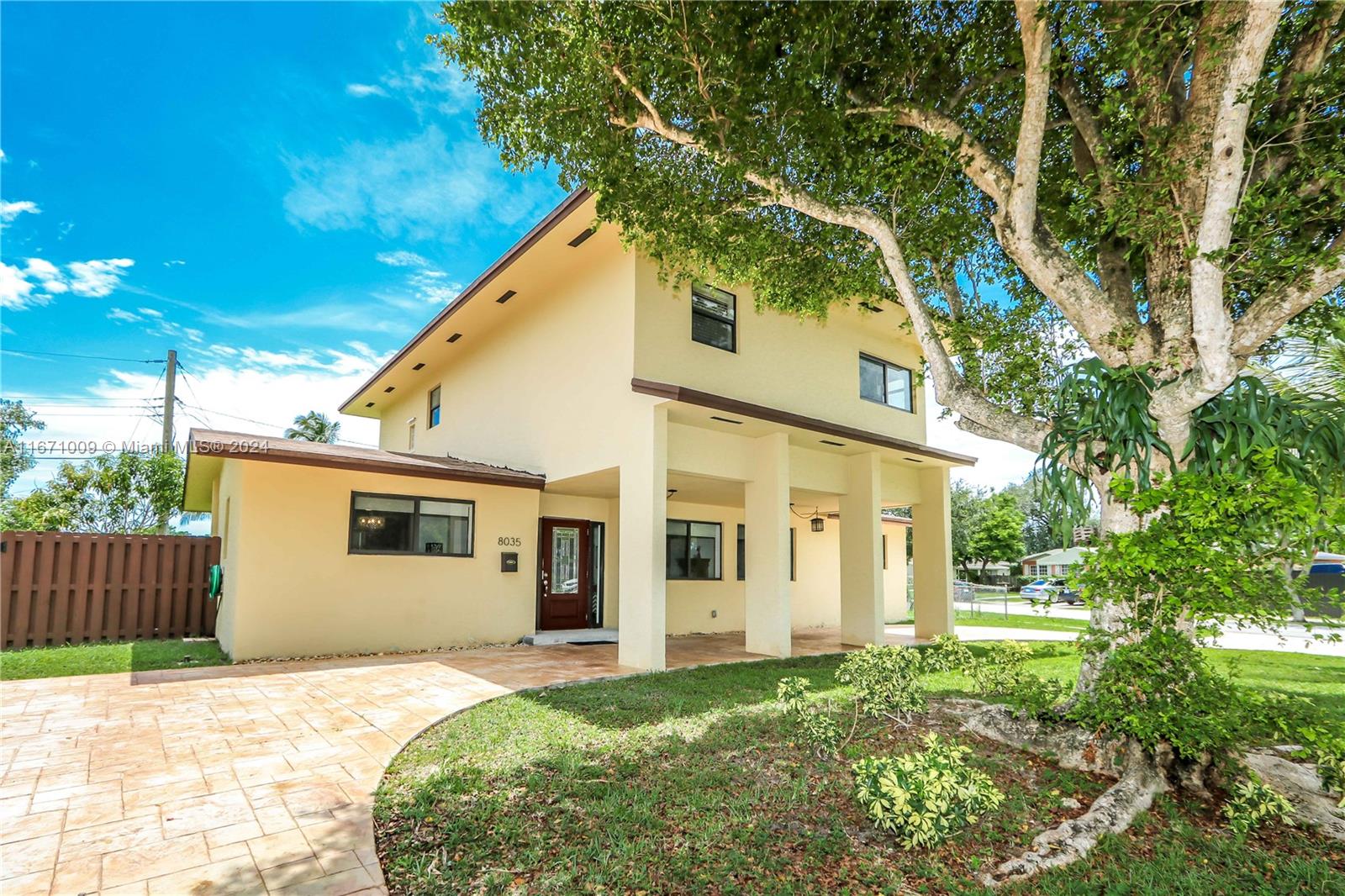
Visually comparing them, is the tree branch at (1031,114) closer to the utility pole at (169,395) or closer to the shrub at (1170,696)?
the shrub at (1170,696)

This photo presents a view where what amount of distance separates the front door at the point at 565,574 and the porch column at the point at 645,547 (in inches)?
135

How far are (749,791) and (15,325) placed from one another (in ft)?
93.7

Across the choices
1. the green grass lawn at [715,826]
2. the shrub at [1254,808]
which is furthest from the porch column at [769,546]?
the shrub at [1254,808]

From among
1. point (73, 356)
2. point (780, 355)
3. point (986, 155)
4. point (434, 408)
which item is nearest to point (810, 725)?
point (986, 155)

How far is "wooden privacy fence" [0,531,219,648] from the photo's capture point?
389 inches

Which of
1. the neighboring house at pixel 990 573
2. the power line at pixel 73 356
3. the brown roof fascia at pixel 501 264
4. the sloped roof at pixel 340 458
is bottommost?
the neighboring house at pixel 990 573

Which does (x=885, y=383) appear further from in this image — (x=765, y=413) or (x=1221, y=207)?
(x=1221, y=207)

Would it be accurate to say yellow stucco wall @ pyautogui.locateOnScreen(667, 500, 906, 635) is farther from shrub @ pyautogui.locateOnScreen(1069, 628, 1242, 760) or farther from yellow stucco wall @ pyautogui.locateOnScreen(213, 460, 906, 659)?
shrub @ pyautogui.locateOnScreen(1069, 628, 1242, 760)

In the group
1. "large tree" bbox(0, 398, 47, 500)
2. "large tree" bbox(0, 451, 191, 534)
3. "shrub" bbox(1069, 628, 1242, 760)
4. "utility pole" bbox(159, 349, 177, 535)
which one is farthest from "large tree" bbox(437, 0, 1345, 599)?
"large tree" bbox(0, 398, 47, 500)

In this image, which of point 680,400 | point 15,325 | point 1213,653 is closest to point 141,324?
point 15,325

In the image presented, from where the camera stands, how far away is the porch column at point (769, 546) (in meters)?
9.93

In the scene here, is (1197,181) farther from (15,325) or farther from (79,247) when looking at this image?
(15,325)

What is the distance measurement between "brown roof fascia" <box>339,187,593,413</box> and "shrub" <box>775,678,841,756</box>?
19.4 feet

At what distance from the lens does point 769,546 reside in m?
9.98
